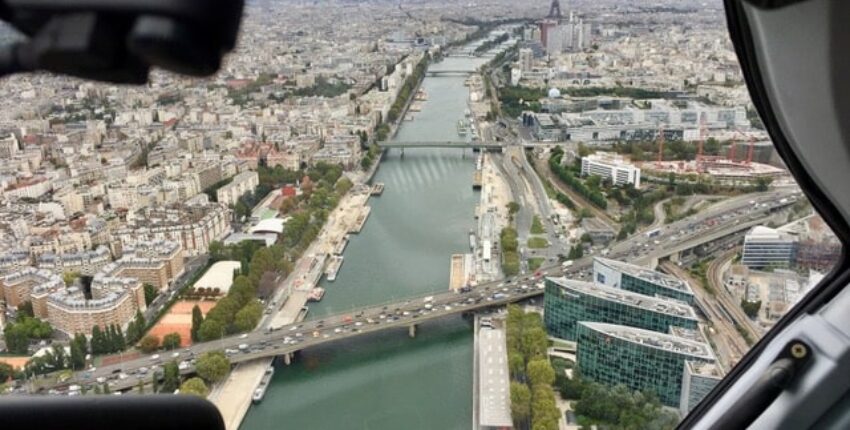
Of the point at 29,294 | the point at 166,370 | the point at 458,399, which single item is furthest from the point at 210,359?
the point at 458,399

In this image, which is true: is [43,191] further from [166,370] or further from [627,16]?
[627,16]

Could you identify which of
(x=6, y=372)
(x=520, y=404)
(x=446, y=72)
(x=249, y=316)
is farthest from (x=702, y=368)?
(x=446, y=72)

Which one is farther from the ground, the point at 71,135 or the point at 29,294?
the point at 71,135

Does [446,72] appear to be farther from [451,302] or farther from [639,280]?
[639,280]

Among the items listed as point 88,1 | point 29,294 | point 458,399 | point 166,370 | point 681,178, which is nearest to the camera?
point 88,1

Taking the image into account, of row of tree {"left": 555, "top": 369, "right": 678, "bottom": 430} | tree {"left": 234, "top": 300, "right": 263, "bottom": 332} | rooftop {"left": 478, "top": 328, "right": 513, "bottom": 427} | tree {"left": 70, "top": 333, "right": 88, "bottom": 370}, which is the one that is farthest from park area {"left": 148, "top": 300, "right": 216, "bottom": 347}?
row of tree {"left": 555, "top": 369, "right": 678, "bottom": 430}

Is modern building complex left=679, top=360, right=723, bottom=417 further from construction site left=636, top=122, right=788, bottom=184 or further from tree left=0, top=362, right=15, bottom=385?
tree left=0, top=362, right=15, bottom=385
